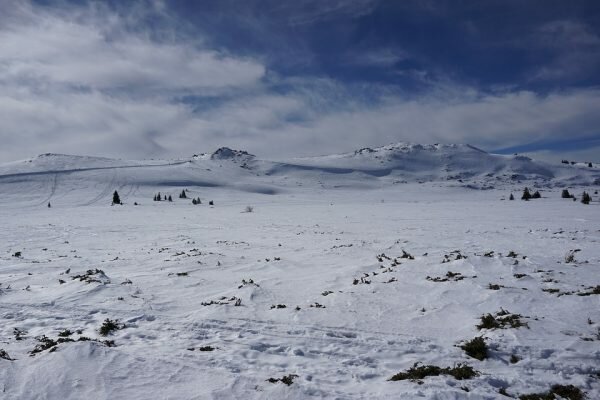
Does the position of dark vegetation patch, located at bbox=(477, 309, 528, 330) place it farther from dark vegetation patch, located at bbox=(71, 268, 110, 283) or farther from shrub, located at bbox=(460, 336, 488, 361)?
dark vegetation patch, located at bbox=(71, 268, 110, 283)

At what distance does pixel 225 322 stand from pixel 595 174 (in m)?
221

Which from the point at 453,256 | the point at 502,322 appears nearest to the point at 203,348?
the point at 502,322

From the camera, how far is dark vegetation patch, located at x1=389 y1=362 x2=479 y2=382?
7.35 metres

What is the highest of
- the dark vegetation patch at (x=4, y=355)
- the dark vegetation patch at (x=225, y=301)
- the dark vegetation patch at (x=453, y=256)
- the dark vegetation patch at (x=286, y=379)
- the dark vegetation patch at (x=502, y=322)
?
the dark vegetation patch at (x=453, y=256)

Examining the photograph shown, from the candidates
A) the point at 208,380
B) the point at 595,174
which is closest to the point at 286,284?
the point at 208,380

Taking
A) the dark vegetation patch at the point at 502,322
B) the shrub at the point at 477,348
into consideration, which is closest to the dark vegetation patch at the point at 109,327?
the shrub at the point at 477,348

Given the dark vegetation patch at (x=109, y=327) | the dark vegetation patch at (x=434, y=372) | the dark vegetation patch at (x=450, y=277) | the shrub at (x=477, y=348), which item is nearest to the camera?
the dark vegetation patch at (x=434, y=372)

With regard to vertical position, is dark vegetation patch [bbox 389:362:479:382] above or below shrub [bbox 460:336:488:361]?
below

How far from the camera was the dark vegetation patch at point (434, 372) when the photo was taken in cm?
735

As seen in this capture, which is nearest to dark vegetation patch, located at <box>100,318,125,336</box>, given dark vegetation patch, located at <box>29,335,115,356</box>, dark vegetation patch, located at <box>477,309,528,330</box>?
dark vegetation patch, located at <box>29,335,115,356</box>

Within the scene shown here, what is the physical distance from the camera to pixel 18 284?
562 inches

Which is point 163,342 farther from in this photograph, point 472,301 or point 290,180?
point 290,180

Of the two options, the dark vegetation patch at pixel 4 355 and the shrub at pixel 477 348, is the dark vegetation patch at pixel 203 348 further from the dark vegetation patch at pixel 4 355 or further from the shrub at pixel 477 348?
the shrub at pixel 477 348

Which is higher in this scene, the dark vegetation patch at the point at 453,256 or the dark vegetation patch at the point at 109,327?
the dark vegetation patch at the point at 453,256
